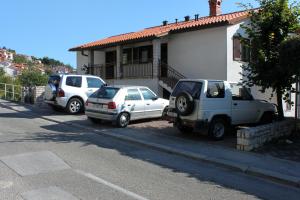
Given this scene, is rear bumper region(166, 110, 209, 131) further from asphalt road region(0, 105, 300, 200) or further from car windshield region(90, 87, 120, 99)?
car windshield region(90, 87, 120, 99)

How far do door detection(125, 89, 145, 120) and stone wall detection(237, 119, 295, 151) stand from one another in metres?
4.79

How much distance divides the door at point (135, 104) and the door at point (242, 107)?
3.66m

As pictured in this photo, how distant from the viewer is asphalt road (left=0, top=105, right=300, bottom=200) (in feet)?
21.9

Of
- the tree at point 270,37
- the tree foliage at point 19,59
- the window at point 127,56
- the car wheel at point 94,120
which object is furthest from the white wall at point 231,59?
the tree foliage at point 19,59

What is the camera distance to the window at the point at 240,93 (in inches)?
512

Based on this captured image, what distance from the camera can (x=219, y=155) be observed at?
394 inches

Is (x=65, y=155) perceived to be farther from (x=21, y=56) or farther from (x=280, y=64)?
(x=21, y=56)

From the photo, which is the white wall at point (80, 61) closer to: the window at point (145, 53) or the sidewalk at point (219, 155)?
the window at point (145, 53)

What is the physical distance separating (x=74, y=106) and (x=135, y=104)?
4326 millimetres

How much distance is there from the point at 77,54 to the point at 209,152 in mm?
22831

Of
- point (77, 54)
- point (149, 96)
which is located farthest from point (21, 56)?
point (149, 96)

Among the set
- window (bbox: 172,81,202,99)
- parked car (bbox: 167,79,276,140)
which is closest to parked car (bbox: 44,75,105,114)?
parked car (bbox: 167,79,276,140)

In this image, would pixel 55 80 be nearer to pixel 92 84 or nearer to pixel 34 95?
pixel 92 84

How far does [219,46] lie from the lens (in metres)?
19.3
